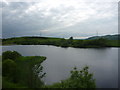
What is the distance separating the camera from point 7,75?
54.1ft

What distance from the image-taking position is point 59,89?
45.3 feet

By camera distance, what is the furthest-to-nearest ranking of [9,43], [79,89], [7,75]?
[9,43]
[7,75]
[79,89]

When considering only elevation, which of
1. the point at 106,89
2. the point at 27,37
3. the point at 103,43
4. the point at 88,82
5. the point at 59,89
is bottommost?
the point at 106,89

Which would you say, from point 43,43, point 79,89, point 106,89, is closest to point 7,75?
point 79,89

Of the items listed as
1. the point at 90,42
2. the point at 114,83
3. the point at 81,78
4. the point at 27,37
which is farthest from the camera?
the point at 27,37

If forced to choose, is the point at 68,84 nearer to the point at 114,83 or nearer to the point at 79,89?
the point at 79,89

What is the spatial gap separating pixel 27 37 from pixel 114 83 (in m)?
139

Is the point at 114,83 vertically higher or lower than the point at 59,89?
lower

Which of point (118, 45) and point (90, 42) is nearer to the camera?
point (118, 45)

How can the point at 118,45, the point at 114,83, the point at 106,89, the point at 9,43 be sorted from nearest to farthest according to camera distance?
the point at 106,89 → the point at 114,83 → the point at 118,45 → the point at 9,43

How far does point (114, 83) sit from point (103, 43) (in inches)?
2399

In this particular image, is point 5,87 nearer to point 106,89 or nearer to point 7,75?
point 7,75

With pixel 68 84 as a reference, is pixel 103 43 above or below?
above

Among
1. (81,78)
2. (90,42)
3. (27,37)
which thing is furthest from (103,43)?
(27,37)
